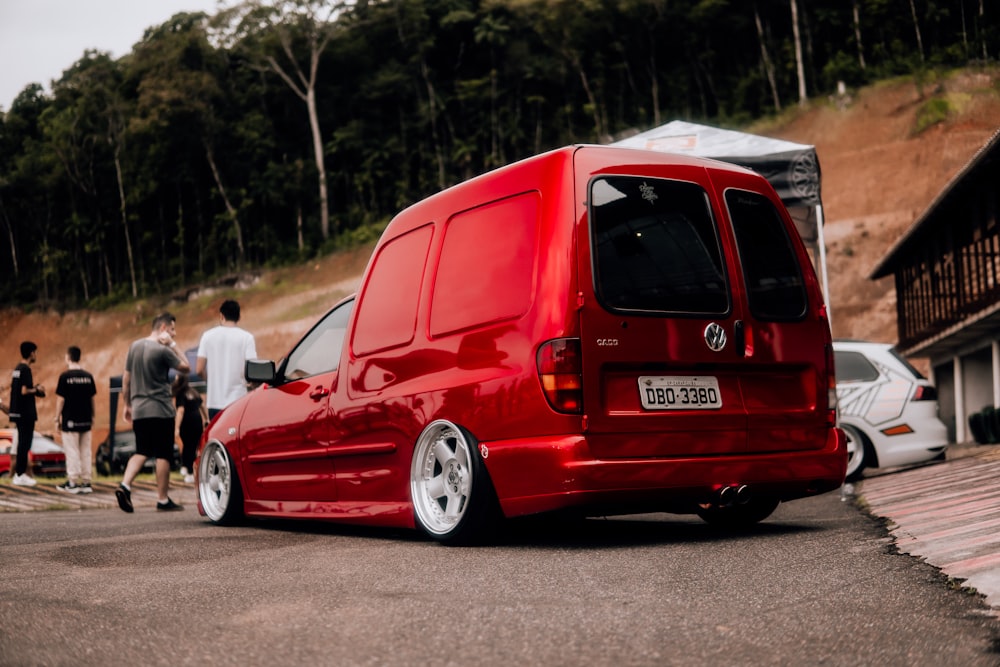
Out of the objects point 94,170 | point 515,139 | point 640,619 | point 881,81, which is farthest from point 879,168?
point 640,619

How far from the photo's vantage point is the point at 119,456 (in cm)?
2647

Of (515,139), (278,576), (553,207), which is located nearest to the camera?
(278,576)

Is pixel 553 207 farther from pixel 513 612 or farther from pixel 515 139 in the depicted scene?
pixel 515 139

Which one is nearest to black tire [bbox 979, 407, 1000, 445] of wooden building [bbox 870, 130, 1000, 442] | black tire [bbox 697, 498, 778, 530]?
wooden building [bbox 870, 130, 1000, 442]

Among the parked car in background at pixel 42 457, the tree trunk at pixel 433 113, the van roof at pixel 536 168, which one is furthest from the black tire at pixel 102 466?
the tree trunk at pixel 433 113

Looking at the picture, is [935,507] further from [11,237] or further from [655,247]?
[11,237]

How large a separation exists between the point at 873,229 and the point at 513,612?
4601cm

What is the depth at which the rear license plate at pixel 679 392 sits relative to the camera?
5.57 m

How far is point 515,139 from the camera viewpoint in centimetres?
6550

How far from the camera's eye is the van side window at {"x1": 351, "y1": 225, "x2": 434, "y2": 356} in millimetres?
6375

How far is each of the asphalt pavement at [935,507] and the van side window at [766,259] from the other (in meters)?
1.30

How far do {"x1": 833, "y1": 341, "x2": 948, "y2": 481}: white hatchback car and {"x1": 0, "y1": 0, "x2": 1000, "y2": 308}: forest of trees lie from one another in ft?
161

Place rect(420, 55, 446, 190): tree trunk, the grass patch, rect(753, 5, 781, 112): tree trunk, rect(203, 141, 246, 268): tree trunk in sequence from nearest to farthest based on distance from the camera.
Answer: the grass patch, rect(753, 5, 781, 112): tree trunk, rect(203, 141, 246, 268): tree trunk, rect(420, 55, 446, 190): tree trunk

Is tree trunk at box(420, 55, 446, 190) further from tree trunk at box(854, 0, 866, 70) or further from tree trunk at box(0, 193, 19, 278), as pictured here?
tree trunk at box(0, 193, 19, 278)
